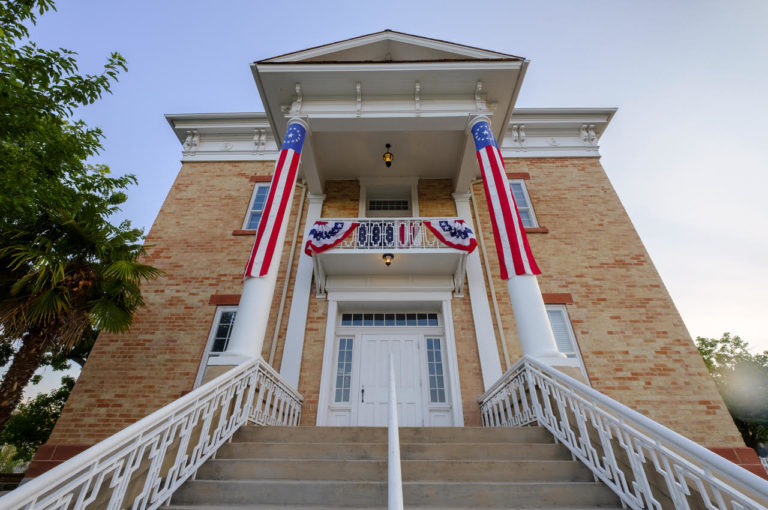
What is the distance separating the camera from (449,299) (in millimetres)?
7750

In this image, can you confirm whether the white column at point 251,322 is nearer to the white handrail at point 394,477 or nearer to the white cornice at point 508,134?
the white handrail at point 394,477

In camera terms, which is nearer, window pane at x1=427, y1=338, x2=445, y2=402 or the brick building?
the brick building

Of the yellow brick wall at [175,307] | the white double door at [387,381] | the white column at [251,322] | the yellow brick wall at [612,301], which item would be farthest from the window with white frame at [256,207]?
the yellow brick wall at [612,301]

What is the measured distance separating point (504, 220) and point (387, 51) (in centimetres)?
560

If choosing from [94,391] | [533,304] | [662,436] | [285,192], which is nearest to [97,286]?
[94,391]

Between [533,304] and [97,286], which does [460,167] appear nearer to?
[533,304]

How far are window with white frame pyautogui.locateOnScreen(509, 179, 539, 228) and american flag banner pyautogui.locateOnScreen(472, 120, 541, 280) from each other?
10.2 ft

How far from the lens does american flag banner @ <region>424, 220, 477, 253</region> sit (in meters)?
7.18

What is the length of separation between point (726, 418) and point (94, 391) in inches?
493

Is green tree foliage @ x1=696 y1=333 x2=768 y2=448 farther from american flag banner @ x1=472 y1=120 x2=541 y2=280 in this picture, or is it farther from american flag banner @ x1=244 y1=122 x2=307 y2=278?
american flag banner @ x1=244 y1=122 x2=307 y2=278

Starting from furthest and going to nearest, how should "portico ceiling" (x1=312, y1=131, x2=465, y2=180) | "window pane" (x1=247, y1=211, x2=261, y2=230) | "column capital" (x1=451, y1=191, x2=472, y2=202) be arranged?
"column capital" (x1=451, y1=191, x2=472, y2=202) → "window pane" (x1=247, y1=211, x2=261, y2=230) → "portico ceiling" (x1=312, y1=131, x2=465, y2=180)

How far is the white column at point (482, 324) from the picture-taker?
683 cm

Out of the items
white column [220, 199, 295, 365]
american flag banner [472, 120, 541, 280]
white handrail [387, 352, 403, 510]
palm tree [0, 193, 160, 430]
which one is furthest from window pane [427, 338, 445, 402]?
palm tree [0, 193, 160, 430]

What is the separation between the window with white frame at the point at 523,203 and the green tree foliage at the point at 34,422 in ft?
72.5
